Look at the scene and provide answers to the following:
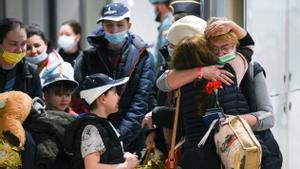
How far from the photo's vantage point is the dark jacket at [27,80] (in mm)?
4971

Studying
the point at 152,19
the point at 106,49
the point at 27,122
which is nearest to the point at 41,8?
the point at 152,19

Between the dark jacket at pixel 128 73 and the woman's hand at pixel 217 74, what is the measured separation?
1.29 meters

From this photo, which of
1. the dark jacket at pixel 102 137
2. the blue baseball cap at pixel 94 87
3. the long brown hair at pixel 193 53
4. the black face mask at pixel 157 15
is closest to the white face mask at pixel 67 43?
the black face mask at pixel 157 15

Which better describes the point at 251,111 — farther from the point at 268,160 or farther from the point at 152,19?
the point at 152,19

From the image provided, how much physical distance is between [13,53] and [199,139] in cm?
161

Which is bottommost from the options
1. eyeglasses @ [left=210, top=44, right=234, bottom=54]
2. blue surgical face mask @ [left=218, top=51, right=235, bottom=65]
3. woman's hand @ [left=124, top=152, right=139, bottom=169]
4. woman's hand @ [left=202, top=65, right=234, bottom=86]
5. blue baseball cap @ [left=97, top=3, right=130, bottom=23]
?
woman's hand @ [left=124, top=152, right=139, bottom=169]

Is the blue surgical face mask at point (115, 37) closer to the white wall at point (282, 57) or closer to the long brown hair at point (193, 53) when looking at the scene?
the white wall at point (282, 57)

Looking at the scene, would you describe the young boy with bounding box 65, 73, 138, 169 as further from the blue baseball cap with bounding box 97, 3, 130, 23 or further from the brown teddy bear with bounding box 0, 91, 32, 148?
the blue baseball cap with bounding box 97, 3, 130, 23

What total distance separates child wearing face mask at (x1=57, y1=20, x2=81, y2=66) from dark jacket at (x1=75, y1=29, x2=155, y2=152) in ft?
5.97

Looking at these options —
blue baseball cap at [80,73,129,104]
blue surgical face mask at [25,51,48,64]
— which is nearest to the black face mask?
blue surgical face mask at [25,51,48,64]

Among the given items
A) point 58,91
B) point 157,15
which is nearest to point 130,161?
point 58,91

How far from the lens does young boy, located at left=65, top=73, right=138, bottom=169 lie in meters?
4.07

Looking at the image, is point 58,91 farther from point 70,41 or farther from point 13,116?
point 70,41

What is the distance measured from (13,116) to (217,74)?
130 cm
